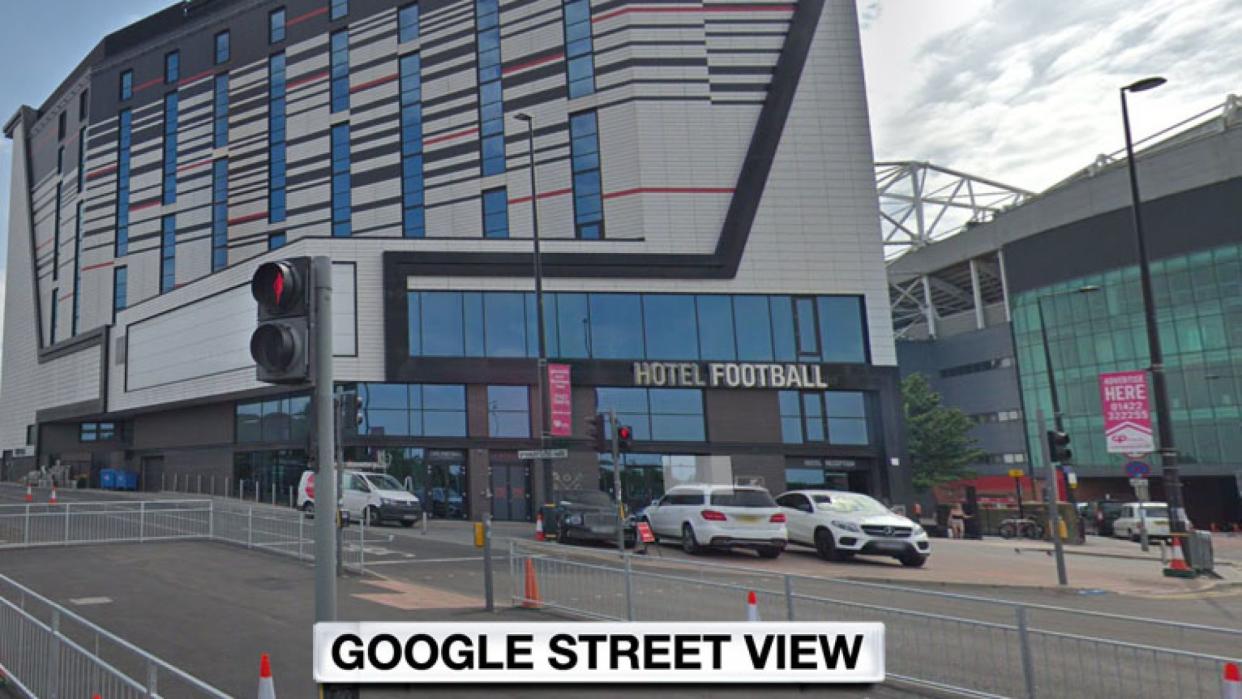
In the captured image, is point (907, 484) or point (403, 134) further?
point (403, 134)

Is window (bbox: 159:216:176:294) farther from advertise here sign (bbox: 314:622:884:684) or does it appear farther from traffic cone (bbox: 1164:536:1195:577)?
advertise here sign (bbox: 314:622:884:684)

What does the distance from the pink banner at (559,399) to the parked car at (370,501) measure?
22.3 ft

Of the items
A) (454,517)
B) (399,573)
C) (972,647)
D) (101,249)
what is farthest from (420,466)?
(101,249)

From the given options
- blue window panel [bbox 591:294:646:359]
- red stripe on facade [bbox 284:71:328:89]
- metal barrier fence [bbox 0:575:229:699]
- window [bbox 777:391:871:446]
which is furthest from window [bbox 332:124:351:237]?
metal barrier fence [bbox 0:575:229:699]

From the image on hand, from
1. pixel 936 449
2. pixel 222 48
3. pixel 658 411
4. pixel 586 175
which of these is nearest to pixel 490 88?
pixel 586 175

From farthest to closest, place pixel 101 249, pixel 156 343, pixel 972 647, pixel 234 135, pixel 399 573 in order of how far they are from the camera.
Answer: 1. pixel 101 249
2. pixel 234 135
3. pixel 156 343
4. pixel 399 573
5. pixel 972 647

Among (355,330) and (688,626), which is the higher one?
(355,330)

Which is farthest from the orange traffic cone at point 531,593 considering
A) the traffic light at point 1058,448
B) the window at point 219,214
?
the window at point 219,214

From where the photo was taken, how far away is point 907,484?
127 ft

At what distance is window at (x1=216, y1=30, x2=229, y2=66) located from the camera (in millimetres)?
57562

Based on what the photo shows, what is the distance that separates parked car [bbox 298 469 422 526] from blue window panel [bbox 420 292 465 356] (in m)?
8.62

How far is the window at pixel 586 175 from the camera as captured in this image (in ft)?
139

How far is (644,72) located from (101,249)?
43.3 metres

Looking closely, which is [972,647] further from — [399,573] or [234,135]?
[234,135]
